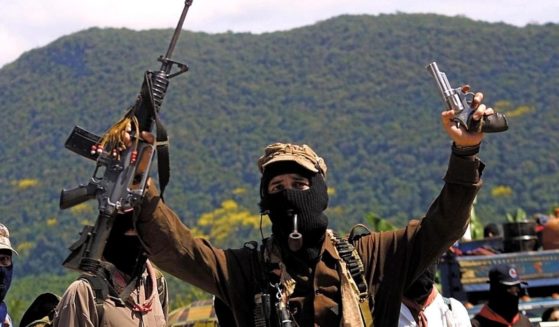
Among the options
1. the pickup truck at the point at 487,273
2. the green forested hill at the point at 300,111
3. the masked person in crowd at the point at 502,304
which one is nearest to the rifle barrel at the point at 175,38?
the masked person in crowd at the point at 502,304

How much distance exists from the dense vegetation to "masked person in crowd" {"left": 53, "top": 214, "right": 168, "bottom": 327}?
59.3m

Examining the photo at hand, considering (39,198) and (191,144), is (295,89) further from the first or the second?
(39,198)

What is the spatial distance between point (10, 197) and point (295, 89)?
26.8m

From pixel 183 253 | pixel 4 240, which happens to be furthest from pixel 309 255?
pixel 4 240

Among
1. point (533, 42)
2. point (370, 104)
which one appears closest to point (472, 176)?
point (370, 104)

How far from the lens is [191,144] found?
91000 millimetres

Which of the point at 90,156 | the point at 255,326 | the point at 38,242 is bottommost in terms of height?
the point at 38,242

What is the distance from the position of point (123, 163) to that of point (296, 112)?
3624 inches

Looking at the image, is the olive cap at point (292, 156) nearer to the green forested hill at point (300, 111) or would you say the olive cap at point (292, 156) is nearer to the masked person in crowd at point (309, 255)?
the masked person in crowd at point (309, 255)

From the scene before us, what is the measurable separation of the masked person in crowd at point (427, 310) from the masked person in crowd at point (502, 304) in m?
1.59

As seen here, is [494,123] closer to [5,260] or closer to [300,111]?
[5,260]

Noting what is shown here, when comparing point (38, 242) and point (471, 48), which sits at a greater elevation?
point (471, 48)

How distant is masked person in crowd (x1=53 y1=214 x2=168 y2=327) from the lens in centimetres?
575

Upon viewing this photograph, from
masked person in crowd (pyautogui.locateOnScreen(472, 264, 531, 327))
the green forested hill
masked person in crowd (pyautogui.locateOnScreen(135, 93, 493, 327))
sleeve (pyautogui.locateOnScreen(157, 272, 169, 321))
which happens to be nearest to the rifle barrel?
masked person in crowd (pyautogui.locateOnScreen(135, 93, 493, 327))
